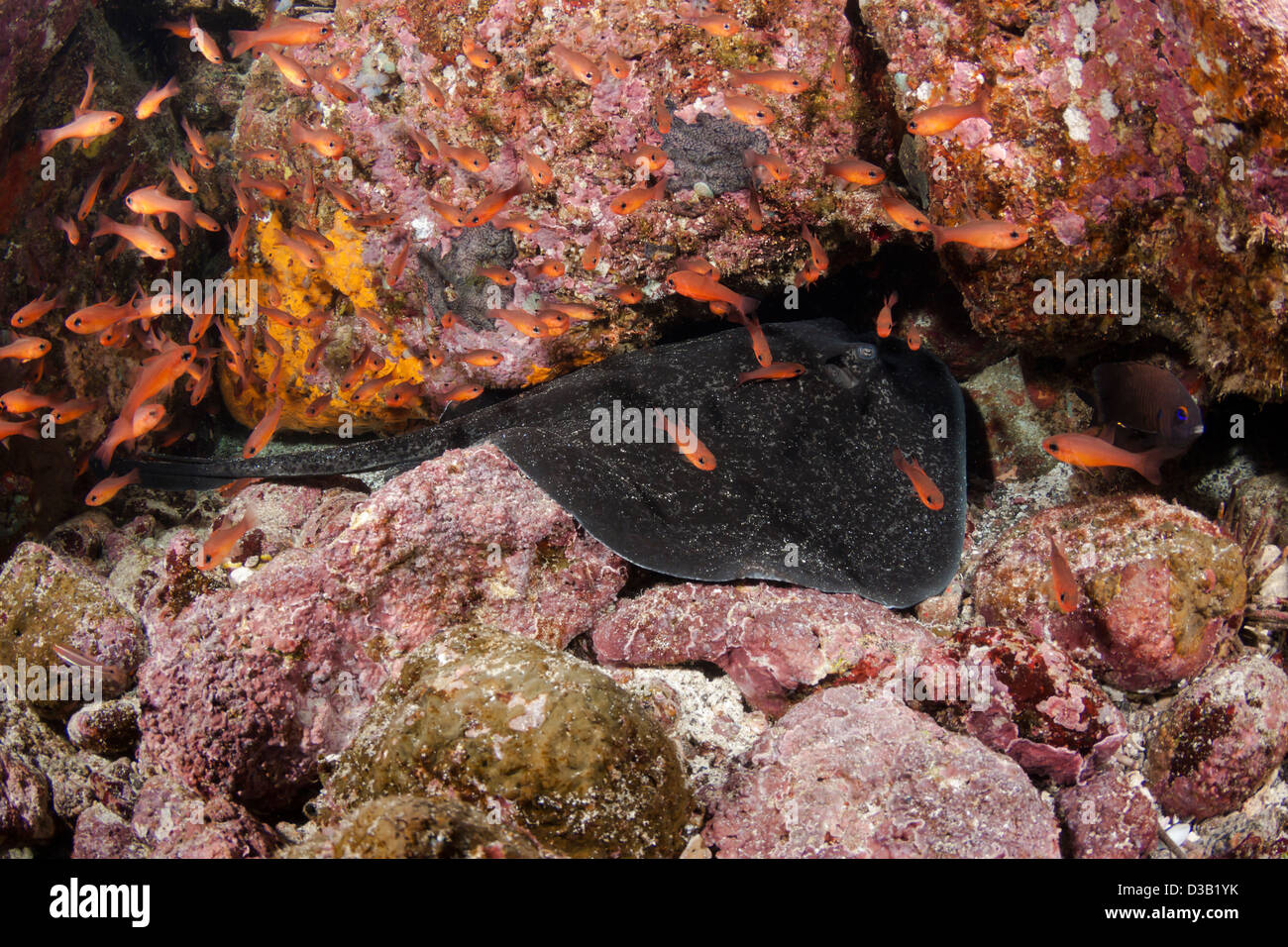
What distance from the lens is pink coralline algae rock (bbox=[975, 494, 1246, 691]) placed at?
143 inches

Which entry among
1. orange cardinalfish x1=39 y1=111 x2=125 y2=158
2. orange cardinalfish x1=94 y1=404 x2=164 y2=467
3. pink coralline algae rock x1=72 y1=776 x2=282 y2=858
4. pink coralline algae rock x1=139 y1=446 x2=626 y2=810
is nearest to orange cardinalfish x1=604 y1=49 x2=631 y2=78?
pink coralline algae rock x1=139 y1=446 x2=626 y2=810

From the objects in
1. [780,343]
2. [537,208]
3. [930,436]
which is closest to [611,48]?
[537,208]

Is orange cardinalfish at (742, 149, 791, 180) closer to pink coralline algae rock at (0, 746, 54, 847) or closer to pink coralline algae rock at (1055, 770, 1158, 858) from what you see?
pink coralline algae rock at (1055, 770, 1158, 858)

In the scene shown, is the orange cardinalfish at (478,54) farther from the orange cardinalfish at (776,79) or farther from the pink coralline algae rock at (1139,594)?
the pink coralline algae rock at (1139,594)

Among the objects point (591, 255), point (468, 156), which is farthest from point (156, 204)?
point (591, 255)

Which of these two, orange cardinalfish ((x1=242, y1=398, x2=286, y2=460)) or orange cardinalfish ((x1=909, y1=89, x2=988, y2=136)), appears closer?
orange cardinalfish ((x1=909, y1=89, x2=988, y2=136))

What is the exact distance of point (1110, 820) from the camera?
2953 millimetres

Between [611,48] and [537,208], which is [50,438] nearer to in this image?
[537,208]

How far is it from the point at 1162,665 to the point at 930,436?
1.94 m

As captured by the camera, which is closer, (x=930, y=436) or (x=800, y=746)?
(x=800, y=746)

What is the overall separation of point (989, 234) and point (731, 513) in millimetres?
2179

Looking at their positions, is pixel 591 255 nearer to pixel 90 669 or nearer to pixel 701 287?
pixel 701 287

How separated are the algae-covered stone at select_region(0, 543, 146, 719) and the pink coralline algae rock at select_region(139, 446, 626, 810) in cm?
76
